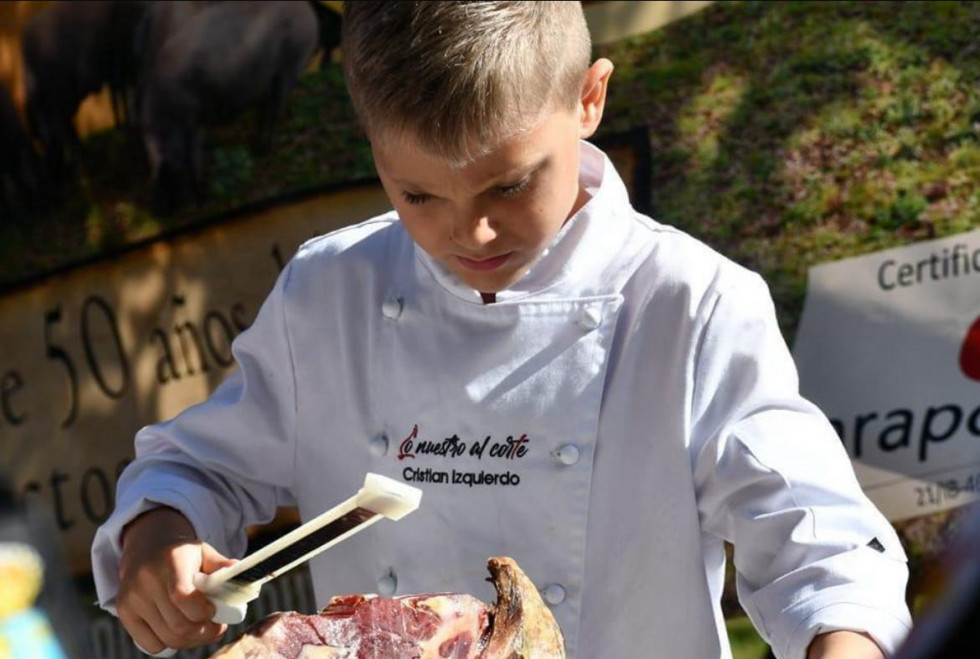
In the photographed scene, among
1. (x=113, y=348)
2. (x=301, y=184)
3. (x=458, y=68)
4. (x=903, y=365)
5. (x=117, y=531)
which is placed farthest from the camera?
(x=113, y=348)

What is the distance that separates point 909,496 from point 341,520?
3102mm

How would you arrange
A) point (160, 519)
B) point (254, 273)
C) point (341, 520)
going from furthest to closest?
point (254, 273) → point (160, 519) → point (341, 520)

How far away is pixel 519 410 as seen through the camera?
211cm

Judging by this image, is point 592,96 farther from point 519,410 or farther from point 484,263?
point 519,410

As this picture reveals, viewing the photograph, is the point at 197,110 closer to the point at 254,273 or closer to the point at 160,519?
the point at 254,273

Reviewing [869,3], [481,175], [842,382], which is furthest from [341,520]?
[869,3]

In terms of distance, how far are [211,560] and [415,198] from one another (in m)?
0.58

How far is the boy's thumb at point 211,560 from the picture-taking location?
1.85 metres

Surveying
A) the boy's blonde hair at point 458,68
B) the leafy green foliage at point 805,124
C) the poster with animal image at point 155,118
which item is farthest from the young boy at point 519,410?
the poster with animal image at point 155,118

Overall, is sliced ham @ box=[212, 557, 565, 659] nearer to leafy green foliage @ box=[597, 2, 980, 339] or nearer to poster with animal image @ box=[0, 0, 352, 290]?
leafy green foliage @ box=[597, 2, 980, 339]

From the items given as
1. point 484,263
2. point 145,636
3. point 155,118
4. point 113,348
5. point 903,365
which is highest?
point 484,263

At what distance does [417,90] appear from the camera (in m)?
1.74

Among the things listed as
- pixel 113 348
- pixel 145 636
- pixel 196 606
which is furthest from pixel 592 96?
pixel 113 348

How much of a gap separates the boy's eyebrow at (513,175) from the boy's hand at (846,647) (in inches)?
27.7
